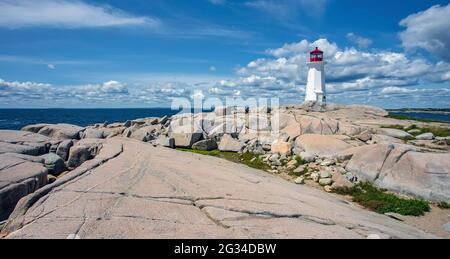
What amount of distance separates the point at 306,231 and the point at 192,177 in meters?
5.47

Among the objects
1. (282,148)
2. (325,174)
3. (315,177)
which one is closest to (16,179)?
(315,177)

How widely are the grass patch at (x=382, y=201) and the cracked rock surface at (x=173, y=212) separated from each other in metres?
6.37

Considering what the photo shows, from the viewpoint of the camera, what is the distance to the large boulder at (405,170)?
679 inches

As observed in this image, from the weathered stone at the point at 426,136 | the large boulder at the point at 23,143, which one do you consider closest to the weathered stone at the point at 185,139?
the large boulder at the point at 23,143

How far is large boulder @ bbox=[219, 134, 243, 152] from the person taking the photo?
99.3ft

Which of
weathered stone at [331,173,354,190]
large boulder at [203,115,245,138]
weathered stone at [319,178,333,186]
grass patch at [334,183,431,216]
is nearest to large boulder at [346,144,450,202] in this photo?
grass patch at [334,183,431,216]

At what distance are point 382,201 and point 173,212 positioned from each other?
12.1 metres

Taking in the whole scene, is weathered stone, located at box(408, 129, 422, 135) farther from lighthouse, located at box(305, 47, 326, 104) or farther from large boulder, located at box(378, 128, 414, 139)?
lighthouse, located at box(305, 47, 326, 104)

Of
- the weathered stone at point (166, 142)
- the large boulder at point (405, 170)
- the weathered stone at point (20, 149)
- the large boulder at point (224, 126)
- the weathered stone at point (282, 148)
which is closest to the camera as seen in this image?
the weathered stone at point (20, 149)

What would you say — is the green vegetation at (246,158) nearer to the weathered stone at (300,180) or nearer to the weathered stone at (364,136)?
the weathered stone at (300,180)

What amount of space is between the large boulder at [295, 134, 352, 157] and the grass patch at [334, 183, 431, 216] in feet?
16.2

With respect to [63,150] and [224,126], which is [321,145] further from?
[63,150]

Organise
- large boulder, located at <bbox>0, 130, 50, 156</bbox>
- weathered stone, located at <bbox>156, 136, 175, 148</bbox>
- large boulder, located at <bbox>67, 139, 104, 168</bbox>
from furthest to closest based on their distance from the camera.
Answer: weathered stone, located at <bbox>156, 136, 175, 148</bbox>, large boulder, located at <bbox>67, 139, 104, 168</bbox>, large boulder, located at <bbox>0, 130, 50, 156</bbox>
